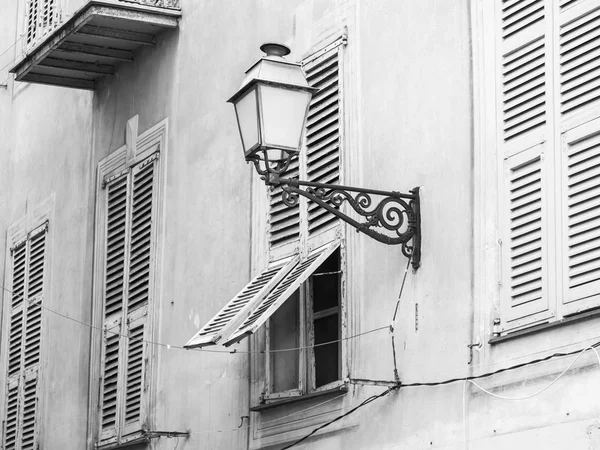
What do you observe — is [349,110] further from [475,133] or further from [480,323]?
[480,323]

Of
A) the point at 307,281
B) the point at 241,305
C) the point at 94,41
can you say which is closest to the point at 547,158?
the point at 307,281

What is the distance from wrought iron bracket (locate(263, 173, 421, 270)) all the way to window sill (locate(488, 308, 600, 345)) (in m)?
1.03

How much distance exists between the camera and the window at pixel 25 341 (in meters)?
14.6

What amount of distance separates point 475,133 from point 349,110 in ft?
4.94

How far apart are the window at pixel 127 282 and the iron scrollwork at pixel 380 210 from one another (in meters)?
3.49

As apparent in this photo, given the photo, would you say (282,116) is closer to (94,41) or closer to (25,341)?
(94,41)

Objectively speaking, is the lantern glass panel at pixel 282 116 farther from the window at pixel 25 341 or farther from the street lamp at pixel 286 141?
the window at pixel 25 341

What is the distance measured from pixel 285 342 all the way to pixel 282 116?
2.15 meters

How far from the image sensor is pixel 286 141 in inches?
355

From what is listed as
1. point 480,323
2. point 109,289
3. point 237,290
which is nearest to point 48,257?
point 109,289

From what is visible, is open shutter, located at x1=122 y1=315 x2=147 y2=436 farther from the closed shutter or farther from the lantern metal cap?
the lantern metal cap

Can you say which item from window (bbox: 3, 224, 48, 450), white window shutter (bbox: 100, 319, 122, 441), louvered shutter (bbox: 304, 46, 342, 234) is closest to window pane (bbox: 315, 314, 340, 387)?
louvered shutter (bbox: 304, 46, 342, 234)

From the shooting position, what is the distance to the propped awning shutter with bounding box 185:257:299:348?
997 cm

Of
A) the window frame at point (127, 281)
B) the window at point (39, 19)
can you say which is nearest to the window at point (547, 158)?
the window frame at point (127, 281)
